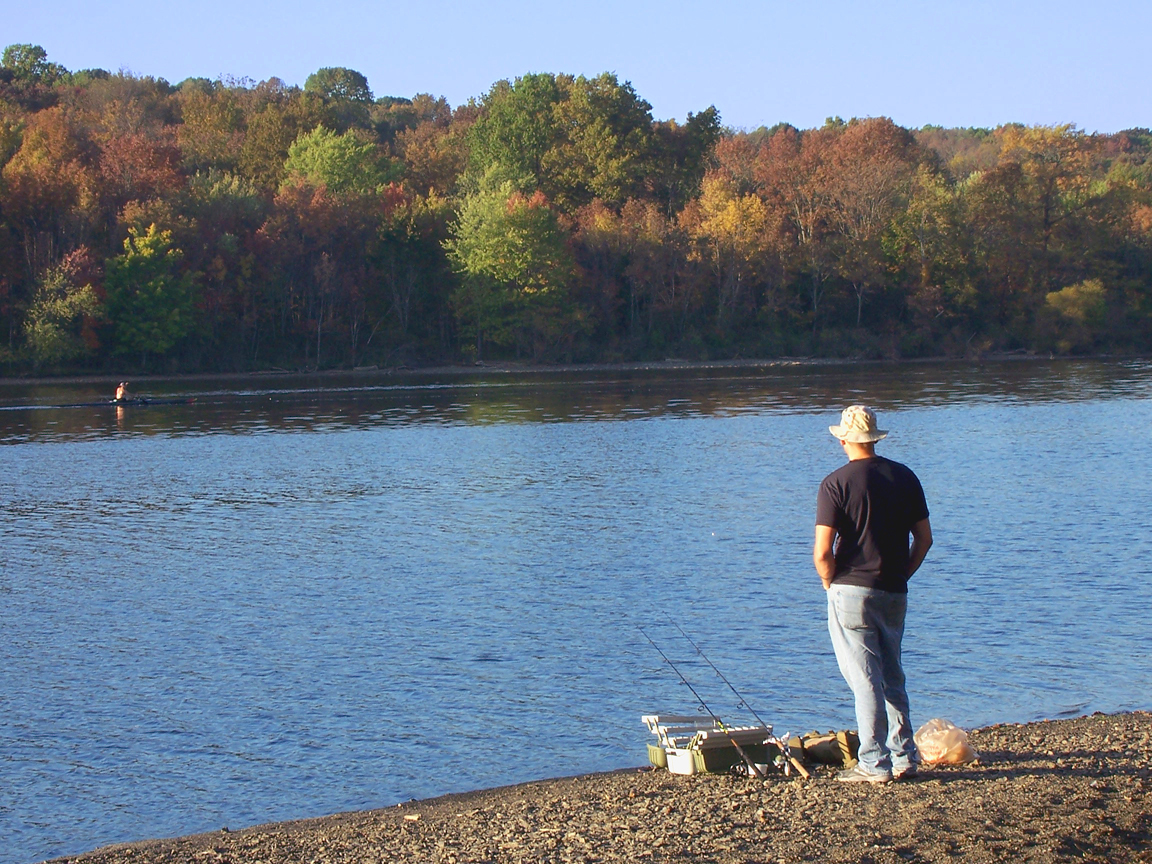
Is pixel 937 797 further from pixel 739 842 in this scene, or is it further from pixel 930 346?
pixel 930 346

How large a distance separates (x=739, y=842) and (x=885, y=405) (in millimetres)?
43061

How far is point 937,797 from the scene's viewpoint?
7.83 m

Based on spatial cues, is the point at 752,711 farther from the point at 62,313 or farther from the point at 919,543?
the point at 62,313

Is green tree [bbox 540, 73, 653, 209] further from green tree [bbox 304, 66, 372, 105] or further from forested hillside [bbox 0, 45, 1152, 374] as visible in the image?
green tree [bbox 304, 66, 372, 105]

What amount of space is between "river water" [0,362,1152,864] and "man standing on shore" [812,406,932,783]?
9.25 ft

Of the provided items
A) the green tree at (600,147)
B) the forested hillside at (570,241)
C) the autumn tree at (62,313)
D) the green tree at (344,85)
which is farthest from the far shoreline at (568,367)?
the green tree at (344,85)

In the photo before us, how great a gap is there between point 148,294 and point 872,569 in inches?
2694

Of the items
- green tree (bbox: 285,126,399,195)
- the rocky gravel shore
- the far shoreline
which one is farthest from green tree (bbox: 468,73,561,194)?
the rocky gravel shore

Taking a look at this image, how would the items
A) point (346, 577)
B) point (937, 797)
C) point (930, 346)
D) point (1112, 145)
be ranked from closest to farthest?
point (937, 797), point (346, 577), point (930, 346), point (1112, 145)

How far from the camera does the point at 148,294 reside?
70.6 metres

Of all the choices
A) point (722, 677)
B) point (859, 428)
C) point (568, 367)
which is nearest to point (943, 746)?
point (859, 428)

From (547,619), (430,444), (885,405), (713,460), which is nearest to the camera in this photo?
(547,619)

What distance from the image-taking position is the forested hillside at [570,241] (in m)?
74.2

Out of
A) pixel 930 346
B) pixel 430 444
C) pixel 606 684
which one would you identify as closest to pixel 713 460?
pixel 430 444
